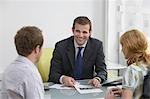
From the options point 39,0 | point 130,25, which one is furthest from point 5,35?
point 130,25

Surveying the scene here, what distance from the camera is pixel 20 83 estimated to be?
62.6 inches

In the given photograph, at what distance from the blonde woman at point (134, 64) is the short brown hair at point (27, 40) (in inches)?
25.2

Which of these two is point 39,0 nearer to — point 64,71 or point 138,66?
point 64,71

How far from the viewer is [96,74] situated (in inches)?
114

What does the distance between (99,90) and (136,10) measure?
5.70 ft

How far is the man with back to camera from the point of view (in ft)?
5.24

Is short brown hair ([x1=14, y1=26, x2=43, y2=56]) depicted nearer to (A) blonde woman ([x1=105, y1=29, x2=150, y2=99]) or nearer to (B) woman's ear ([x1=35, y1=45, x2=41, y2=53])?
(B) woman's ear ([x1=35, y1=45, x2=41, y2=53])

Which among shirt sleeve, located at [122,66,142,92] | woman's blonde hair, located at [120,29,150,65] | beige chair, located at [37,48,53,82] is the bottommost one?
beige chair, located at [37,48,53,82]

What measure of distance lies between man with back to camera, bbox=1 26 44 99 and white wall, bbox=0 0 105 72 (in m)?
2.03

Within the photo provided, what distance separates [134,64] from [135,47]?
12cm

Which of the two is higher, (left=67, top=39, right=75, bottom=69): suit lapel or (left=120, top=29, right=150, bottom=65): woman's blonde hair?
(left=120, top=29, right=150, bottom=65): woman's blonde hair

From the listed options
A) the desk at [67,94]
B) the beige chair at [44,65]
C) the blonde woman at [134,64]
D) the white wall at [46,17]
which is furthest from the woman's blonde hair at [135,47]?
the white wall at [46,17]

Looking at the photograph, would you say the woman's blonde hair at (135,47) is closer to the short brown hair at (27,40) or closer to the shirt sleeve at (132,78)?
the shirt sleeve at (132,78)

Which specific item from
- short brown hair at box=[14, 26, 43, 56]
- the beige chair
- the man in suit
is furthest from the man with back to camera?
the beige chair
